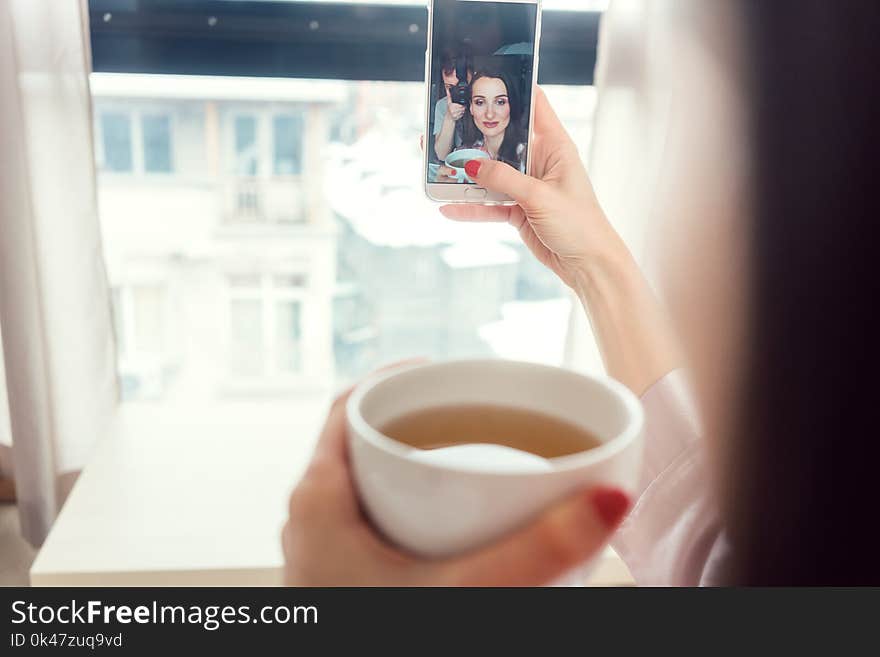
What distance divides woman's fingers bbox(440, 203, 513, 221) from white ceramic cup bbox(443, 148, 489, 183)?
2 centimetres

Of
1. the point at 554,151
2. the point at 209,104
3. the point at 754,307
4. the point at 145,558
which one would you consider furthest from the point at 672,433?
the point at 209,104

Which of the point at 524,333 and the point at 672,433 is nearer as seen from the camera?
the point at 672,433

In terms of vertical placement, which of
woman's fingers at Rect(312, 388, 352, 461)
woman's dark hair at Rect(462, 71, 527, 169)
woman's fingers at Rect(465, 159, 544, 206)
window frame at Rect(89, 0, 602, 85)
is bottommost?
woman's fingers at Rect(312, 388, 352, 461)

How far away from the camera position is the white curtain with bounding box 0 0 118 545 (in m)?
0.70

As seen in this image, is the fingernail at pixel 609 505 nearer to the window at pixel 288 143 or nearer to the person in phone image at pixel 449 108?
the person in phone image at pixel 449 108

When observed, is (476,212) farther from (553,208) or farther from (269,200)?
(269,200)

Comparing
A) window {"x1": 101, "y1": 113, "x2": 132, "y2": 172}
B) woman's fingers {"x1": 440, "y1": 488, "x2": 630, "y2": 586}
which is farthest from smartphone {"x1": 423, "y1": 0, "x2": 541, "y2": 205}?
window {"x1": 101, "y1": 113, "x2": 132, "y2": 172}

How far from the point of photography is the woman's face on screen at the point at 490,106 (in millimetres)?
392

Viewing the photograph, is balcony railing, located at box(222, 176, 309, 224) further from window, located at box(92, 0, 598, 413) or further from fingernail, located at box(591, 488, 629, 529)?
fingernail, located at box(591, 488, 629, 529)

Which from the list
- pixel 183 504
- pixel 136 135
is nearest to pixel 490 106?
pixel 183 504
